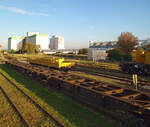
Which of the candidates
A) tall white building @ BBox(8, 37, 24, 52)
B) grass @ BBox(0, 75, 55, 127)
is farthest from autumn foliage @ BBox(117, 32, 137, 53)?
tall white building @ BBox(8, 37, 24, 52)

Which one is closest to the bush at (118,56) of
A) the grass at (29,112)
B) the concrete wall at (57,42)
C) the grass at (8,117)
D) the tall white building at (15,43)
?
the grass at (29,112)

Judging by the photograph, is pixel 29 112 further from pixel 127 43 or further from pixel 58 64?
pixel 127 43

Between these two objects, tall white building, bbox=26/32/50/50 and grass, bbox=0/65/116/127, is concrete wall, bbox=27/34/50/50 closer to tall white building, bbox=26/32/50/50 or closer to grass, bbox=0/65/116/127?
tall white building, bbox=26/32/50/50

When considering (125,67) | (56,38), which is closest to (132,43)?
(125,67)

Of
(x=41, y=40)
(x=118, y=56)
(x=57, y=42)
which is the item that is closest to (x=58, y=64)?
(x=118, y=56)

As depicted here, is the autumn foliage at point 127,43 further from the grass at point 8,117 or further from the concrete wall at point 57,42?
the concrete wall at point 57,42

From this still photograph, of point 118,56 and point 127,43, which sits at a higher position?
point 127,43

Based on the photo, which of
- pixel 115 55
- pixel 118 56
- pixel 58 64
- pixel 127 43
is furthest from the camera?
pixel 127 43

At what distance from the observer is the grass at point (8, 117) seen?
5590 mm

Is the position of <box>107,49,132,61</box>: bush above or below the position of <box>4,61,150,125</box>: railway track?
above

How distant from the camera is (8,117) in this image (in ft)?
20.2

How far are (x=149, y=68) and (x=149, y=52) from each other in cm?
187

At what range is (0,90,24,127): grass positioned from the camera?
5590mm

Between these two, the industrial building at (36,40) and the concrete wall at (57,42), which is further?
the concrete wall at (57,42)
